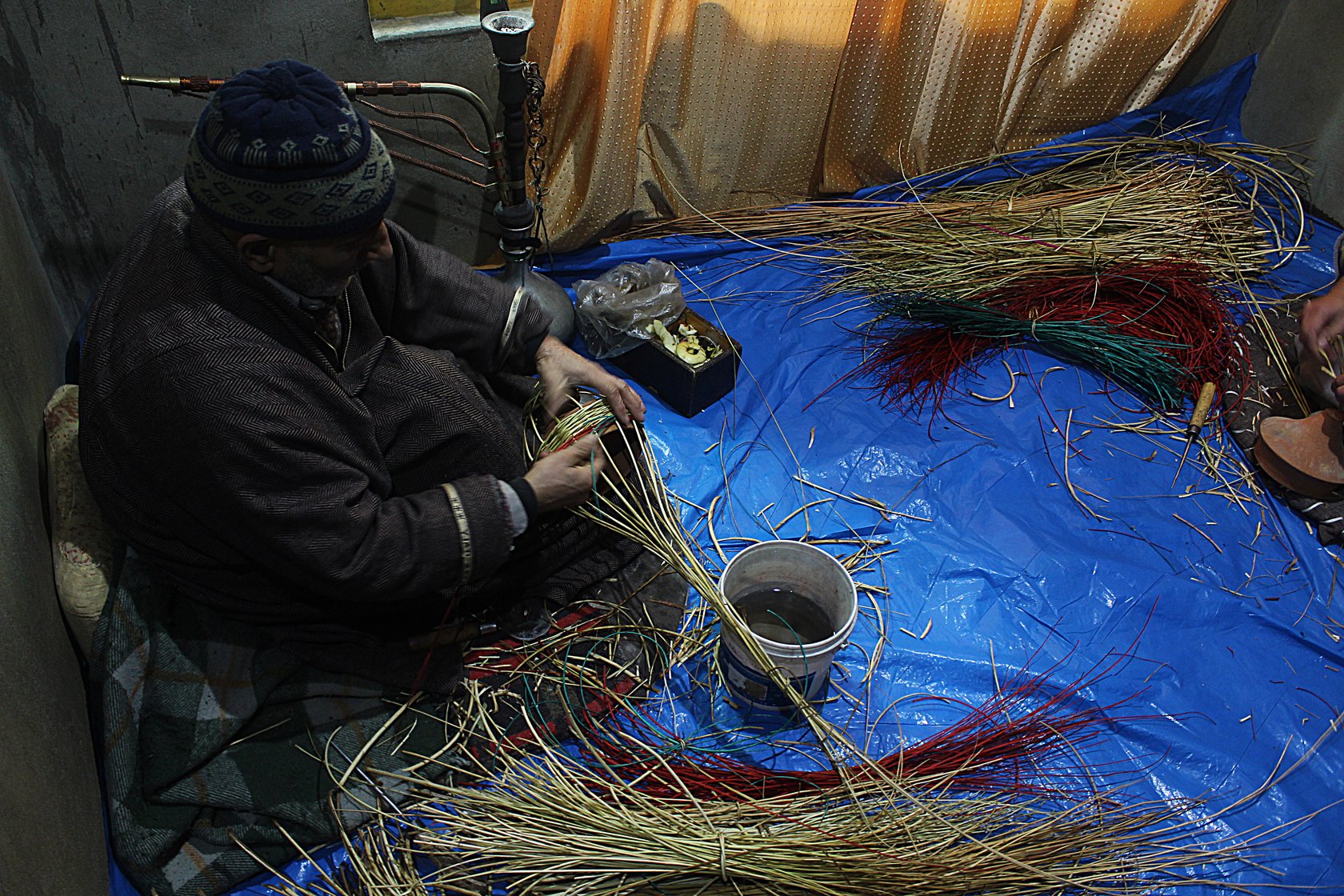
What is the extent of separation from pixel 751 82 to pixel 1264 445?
6.39ft

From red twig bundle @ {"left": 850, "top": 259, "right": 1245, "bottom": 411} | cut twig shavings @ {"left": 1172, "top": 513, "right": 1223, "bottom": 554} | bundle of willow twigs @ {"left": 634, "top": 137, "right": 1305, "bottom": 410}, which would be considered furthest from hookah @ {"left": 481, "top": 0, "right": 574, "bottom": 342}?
cut twig shavings @ {"left": 1172, "top": 513, "right": 1223, "bottom": 554}

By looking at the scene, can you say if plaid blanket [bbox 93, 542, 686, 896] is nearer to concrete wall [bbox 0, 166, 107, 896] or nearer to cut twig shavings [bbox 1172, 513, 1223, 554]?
concrete wall [bbox 0, 166, 107, 896]

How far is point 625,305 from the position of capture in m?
2.80

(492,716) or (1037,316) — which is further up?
(1037,316)

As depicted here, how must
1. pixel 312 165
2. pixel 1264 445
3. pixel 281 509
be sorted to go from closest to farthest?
pixel 312 165 < pixel 281 509 < pixel 1264 445

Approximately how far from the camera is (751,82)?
302cm

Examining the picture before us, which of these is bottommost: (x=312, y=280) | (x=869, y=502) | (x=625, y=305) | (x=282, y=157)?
(x=869, y=502)

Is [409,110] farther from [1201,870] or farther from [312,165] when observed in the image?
[1201,870]

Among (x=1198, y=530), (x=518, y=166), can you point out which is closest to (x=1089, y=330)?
(x=1198, y=530)

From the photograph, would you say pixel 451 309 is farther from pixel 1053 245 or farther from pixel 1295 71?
pixel 1295 71

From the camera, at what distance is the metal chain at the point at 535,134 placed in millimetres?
2469

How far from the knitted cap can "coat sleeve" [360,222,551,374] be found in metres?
0.53

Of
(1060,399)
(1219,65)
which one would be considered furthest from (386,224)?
(1219,65)

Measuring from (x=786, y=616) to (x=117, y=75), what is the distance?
7.54 feet
